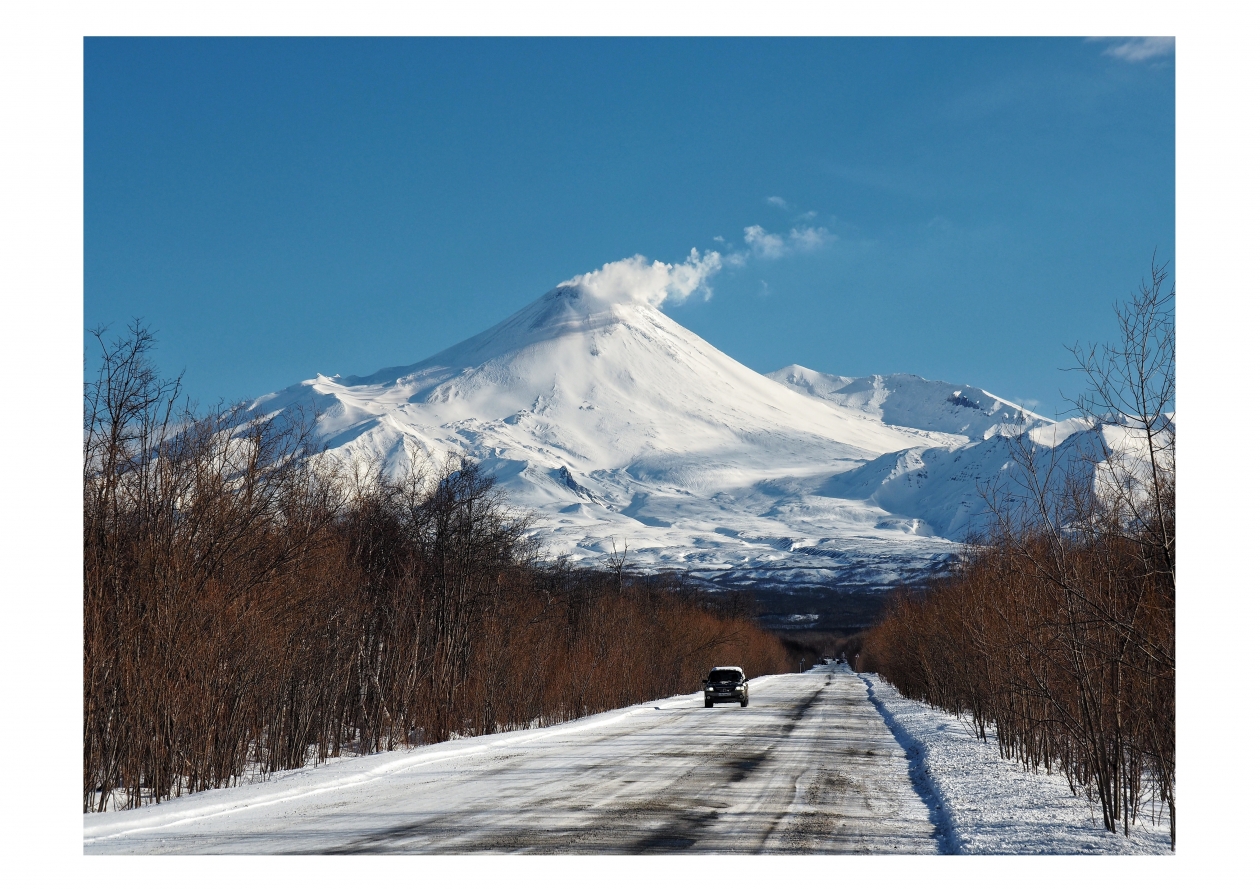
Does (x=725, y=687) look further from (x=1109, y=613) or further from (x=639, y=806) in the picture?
(x=1109, y=613)

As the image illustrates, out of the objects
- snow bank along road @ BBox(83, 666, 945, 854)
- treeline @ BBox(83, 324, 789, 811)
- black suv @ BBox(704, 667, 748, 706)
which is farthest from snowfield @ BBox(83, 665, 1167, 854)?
black suv @ BBox(704, 667, 748, 706)

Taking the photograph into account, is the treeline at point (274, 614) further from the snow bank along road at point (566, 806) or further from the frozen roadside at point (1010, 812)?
the frozen roadside at point (1010, 812)

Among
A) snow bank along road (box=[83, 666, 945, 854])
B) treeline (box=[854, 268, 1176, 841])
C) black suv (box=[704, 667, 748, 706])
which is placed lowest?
black suv (box=[704, 667, 748, 706])

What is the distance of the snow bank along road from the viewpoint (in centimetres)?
913

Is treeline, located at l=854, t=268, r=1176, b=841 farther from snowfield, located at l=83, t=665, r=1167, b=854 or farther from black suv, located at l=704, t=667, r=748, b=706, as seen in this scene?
black suv, located at l=704, t=667, r=748, b=706

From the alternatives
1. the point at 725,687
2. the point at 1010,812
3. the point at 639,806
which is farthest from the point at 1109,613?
the point at 725,687

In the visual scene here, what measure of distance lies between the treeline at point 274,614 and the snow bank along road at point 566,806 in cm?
182

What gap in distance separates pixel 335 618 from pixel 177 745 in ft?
26.1

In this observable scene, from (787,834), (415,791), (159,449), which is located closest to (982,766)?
(787,834)

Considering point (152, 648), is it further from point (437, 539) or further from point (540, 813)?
point (437, 539)

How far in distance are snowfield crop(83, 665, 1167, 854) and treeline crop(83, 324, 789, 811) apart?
1626 mm

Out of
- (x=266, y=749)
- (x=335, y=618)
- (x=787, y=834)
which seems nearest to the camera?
(x=787, y=834)

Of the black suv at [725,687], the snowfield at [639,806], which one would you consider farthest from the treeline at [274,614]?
the black suv at [725,687]

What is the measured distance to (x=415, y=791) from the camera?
525 inches
